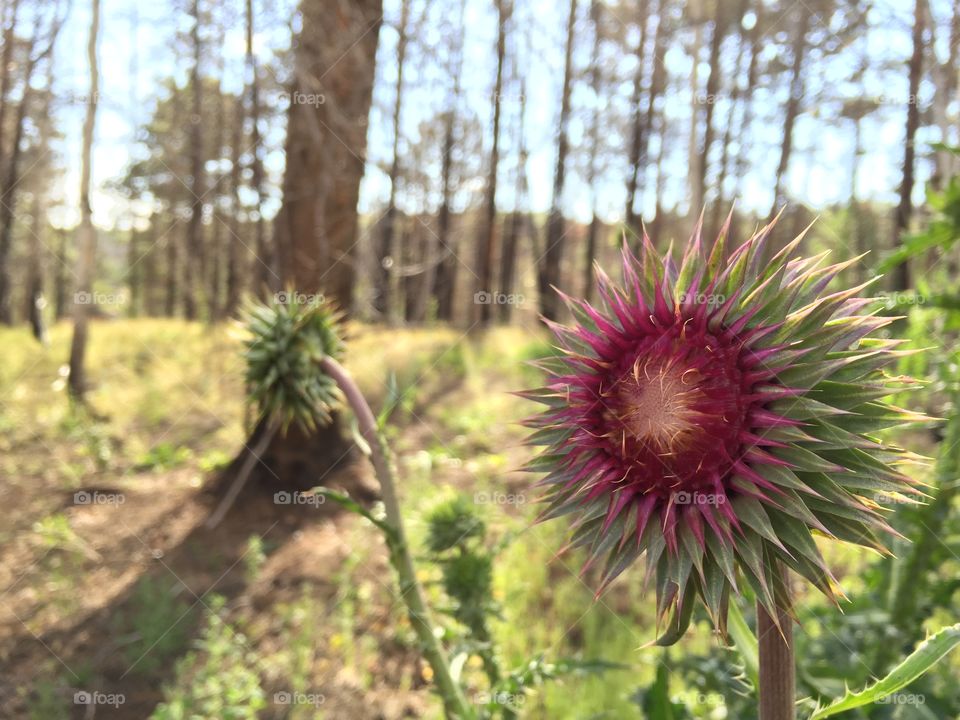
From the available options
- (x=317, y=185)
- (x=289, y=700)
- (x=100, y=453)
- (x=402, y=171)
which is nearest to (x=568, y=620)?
(x=289, y=700)

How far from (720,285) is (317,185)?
5.61 metres

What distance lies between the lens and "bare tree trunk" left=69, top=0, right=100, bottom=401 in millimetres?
10180

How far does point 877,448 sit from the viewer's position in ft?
4.20

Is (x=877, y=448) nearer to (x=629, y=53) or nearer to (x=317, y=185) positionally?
(x=317, y=185)

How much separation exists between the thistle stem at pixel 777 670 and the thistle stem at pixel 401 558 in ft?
3.63

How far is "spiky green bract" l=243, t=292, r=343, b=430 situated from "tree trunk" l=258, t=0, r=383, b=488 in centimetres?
383

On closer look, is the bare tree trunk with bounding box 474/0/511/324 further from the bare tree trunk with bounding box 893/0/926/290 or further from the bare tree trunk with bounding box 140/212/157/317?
the bare tree trunk with bounding box 140/212/157/317

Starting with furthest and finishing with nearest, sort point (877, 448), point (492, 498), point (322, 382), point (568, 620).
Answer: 1. point (492, 498)
2. point (568, 620)
3. point (322, 382)
4. point (877, 448)

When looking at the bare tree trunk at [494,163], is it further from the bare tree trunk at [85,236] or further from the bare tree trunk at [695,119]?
the bare tree trunk at [85,236]

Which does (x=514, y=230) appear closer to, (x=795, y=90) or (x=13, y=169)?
(x=795, y=90)

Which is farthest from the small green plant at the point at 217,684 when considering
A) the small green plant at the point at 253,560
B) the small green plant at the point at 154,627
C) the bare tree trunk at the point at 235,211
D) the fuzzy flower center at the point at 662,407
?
the bare tree trunk at the point at 235,211

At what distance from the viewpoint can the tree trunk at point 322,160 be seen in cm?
626

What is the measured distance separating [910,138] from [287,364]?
54.5ft

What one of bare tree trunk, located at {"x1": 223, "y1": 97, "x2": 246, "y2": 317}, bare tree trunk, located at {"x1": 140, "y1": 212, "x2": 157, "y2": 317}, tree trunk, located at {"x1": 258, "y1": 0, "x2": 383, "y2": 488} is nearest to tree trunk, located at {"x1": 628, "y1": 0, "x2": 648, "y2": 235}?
bare tree trunk, located at {"x1": 223, "y1": 97, "x2": 246, "y2": 317}
